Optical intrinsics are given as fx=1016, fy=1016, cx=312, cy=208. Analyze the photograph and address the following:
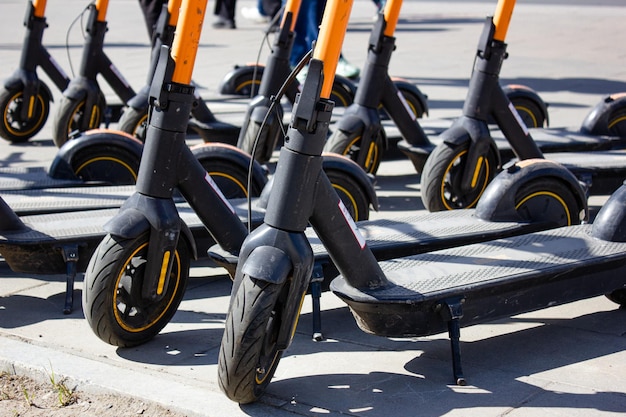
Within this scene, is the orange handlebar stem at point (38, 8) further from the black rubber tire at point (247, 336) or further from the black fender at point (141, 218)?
the black rubber tire at point (247, 336)

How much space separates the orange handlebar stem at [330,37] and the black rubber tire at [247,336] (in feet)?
2.33

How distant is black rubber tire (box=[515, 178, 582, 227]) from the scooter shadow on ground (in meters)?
0.83

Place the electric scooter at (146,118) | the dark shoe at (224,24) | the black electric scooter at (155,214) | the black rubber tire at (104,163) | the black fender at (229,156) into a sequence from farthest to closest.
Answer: the dark shoe at (224,24) → the electric scooter at (146,118) → the black rubber tire at (104,163) → the black fender at (229,156) → the black electric scooter at (155,214)

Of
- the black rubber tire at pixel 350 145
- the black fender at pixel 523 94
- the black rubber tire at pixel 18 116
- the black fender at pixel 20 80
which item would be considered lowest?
the black rubber tire at pixel 18 116

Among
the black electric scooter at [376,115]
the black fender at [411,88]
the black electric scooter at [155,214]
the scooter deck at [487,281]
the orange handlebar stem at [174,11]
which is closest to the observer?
the scooter deck at [487,281]

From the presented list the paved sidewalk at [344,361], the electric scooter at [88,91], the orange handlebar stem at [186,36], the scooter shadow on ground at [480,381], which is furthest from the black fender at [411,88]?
the orange handlebar stem at [186,36]

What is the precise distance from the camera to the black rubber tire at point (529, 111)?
7.95 metres

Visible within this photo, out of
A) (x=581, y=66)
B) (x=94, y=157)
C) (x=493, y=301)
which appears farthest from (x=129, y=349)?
(x=581, y=66)

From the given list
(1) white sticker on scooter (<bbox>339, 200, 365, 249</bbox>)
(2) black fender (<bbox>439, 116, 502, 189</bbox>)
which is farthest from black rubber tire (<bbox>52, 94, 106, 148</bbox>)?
(1) white sticker on scooter (<bbox>339, 200, 365, 249</bbox>)

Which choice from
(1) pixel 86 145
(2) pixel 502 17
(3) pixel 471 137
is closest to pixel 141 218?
(1) pixel 86 145

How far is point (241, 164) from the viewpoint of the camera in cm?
561

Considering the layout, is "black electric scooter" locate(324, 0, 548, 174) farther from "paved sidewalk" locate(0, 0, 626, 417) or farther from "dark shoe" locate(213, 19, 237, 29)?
"dark shoe" locate(213, 19, 237, 29)

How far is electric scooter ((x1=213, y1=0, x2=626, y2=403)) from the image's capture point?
345 centimetres

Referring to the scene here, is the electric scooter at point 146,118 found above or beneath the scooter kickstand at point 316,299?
above
